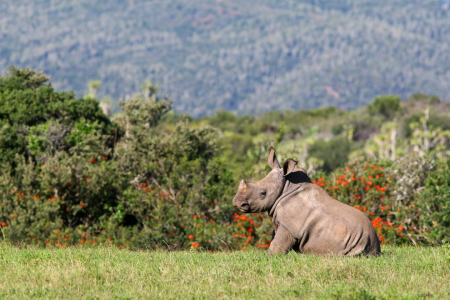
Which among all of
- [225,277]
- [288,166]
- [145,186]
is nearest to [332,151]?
[145,186]

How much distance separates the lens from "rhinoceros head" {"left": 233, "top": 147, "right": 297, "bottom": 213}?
7078 mm

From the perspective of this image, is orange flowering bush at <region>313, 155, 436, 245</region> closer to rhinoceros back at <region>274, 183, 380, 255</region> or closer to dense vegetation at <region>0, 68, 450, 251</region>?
dense vegetation at <region>0, 68, 450, 251</region>

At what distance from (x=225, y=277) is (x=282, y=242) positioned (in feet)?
4.45

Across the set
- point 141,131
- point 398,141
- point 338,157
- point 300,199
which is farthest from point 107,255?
point 338,157

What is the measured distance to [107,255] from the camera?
7.34 meters

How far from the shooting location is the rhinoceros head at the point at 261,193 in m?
7.08

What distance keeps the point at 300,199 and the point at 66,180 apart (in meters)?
7.74

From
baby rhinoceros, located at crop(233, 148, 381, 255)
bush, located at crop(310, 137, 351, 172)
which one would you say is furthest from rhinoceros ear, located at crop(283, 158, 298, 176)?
bush, located at crop(310, 137, 351, 172)

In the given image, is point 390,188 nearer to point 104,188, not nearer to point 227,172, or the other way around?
point 227,172

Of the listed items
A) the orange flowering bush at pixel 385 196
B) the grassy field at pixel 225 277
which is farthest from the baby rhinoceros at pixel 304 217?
the orange flowering bush at pixel 385 196

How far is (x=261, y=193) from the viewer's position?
23.3 feet

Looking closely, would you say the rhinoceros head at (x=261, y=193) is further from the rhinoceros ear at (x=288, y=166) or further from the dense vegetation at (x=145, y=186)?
the dense vegetation at (x=145, y=186)

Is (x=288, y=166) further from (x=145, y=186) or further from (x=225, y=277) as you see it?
(x=145, y=186)

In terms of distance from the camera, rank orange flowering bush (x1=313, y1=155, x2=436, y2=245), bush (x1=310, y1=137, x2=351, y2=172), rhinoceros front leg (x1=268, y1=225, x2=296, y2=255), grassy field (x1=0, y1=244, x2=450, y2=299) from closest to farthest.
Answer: grassy field (x1=0, y1=244, x2=450, y2=299)
rhinoceros front leg (x1=268, y1=225, x2=296, y2=255)
orange flowering bush (x1=313, y1=155, x2=436, y2=245)
bush (x1=310, y1=137, x2=351, y2=172)
